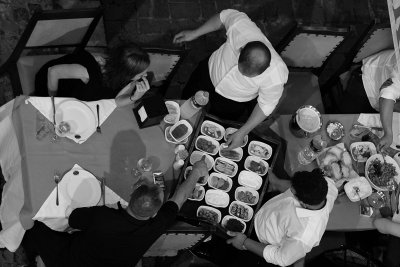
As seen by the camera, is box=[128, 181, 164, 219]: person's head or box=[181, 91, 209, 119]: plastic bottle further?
box=[181, 91, 209, 119]: plastic bottle

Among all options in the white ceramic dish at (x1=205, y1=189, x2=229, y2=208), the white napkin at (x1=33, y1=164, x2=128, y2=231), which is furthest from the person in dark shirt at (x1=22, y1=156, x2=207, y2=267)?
the white ceramic dish at (x1=205, y1=189, x2=229, y2=208)

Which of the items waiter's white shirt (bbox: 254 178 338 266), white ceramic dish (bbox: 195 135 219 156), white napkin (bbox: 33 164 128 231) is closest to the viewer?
waiter's white shirt (bbox: 254 178 338 266)

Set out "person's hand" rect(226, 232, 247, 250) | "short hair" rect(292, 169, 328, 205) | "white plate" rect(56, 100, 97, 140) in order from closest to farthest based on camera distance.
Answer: "short hair" rect(292, 169, 328, 205)
"white plate" rect(56, 100, 97, 140)
"person's hand" rect(226, 232, 247, 250)

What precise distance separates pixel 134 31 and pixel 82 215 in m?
2.44

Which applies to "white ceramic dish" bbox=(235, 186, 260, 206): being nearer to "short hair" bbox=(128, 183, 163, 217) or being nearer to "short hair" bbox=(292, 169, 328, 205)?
"short hair" bbox=(292, 169, 328, 205)

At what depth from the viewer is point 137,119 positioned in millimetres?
3791

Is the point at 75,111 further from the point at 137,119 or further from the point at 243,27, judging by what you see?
the point at 243,27

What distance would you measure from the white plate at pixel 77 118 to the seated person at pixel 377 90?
2.35m

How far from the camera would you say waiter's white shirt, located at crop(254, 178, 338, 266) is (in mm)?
3375

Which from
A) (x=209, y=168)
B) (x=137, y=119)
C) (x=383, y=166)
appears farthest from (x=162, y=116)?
(x=383, y=166)

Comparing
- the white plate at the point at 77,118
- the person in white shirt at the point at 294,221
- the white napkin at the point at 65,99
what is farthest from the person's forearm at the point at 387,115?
the white plate at the point at 77,118

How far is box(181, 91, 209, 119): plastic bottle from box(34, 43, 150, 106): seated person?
33 centimetres

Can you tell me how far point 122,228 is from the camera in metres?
3.34

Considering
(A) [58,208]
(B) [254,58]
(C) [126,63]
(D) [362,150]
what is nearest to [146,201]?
(A) [58,208]
